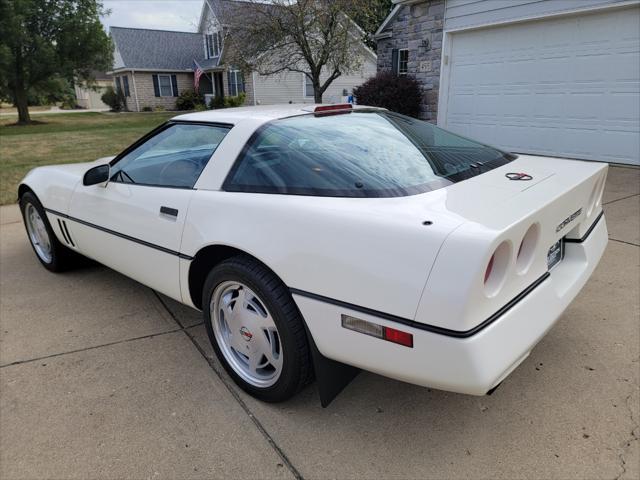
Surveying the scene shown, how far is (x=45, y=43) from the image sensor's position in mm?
20688

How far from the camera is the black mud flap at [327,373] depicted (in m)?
2.06

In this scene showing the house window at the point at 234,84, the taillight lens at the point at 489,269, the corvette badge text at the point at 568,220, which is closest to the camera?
the taillight lens at the point at 489,269

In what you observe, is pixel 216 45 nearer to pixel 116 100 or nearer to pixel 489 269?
pixel 116 100

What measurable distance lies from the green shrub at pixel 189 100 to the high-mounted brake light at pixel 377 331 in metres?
28.9

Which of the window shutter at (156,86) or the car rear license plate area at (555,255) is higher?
the window shutter at (156,86)

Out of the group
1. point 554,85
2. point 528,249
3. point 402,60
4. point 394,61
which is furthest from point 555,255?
point 394,61

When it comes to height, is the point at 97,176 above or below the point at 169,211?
above

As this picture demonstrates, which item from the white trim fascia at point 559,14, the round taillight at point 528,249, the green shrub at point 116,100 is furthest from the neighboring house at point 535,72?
the green shrub at point 116,100

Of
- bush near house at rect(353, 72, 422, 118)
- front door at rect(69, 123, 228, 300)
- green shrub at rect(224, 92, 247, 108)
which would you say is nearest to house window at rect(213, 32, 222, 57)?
green shrub at rect(224, 92, 247, 108)

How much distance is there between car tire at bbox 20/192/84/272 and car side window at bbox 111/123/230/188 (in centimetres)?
118

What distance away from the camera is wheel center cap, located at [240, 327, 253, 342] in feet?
7.79

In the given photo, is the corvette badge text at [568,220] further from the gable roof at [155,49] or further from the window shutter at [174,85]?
the window shutter at [174,85]

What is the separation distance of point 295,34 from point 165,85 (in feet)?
68.9

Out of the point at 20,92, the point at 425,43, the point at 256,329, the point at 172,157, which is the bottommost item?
the point at 256,329
